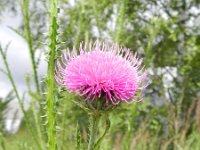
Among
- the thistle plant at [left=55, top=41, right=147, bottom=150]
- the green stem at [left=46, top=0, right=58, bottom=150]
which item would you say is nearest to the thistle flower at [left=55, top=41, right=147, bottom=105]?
the thistle plant at [left=55, top=41, right=147, bottom=150]

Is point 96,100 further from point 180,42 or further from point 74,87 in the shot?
point 180,42

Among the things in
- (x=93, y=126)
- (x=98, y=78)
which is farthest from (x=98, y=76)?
(x=93, y=126)

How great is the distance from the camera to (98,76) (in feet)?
3.41

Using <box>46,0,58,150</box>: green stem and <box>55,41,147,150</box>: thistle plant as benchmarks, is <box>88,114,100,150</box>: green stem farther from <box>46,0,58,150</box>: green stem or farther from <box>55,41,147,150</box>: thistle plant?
<box>46,0,58,150</box>: green stem

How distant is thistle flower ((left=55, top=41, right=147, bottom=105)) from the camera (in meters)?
1.04

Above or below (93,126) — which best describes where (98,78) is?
above

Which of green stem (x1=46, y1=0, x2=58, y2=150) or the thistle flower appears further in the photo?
the thistle flower

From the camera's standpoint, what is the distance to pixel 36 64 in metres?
1.56

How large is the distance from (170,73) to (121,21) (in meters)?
7.76

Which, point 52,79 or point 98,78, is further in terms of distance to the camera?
point 98,78

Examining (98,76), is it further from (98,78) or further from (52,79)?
(52,79)

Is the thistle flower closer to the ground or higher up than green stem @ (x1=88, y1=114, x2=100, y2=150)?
higher up

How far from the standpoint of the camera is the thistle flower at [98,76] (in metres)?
1.04

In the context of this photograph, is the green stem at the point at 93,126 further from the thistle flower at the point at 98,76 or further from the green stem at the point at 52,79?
the green stem at the point at 52,79
